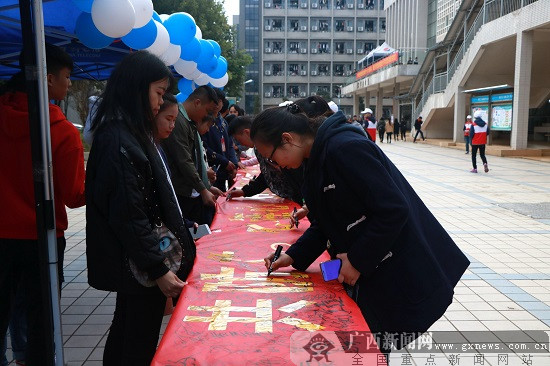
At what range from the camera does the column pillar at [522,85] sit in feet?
54.2

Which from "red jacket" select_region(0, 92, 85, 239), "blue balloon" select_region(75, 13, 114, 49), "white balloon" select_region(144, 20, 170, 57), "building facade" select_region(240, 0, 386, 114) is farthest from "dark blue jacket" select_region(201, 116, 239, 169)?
"building facade" select_region(240, 0, 386, 114)

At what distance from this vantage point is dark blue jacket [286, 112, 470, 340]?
5.86 feet

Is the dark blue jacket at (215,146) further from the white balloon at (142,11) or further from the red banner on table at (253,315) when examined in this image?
the red banner on table at (253,315)

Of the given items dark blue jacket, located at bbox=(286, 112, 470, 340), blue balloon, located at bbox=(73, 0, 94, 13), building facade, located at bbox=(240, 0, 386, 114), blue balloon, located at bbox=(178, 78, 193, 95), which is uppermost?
building facade, located at bbox=(240, 0, 386, 114)

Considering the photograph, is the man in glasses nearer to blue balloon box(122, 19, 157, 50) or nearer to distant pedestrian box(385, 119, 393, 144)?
blue balloon box(122, 19, 157, 50)

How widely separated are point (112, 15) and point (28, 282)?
2027mm

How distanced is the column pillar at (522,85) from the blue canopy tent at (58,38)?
14361 mm

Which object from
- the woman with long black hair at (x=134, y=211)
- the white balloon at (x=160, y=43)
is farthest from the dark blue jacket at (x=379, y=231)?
the white balloon at (x=160, y=43)

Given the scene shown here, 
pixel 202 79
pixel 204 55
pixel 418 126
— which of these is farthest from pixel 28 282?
pixel 418 126

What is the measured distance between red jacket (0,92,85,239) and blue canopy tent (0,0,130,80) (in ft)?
4.81

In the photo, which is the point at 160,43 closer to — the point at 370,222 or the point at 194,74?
the point at 194,74

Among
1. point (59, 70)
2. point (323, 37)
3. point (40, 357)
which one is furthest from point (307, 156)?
point (323, 37)

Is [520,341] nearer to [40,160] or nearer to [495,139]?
[40,160]

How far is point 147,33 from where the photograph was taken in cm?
439
